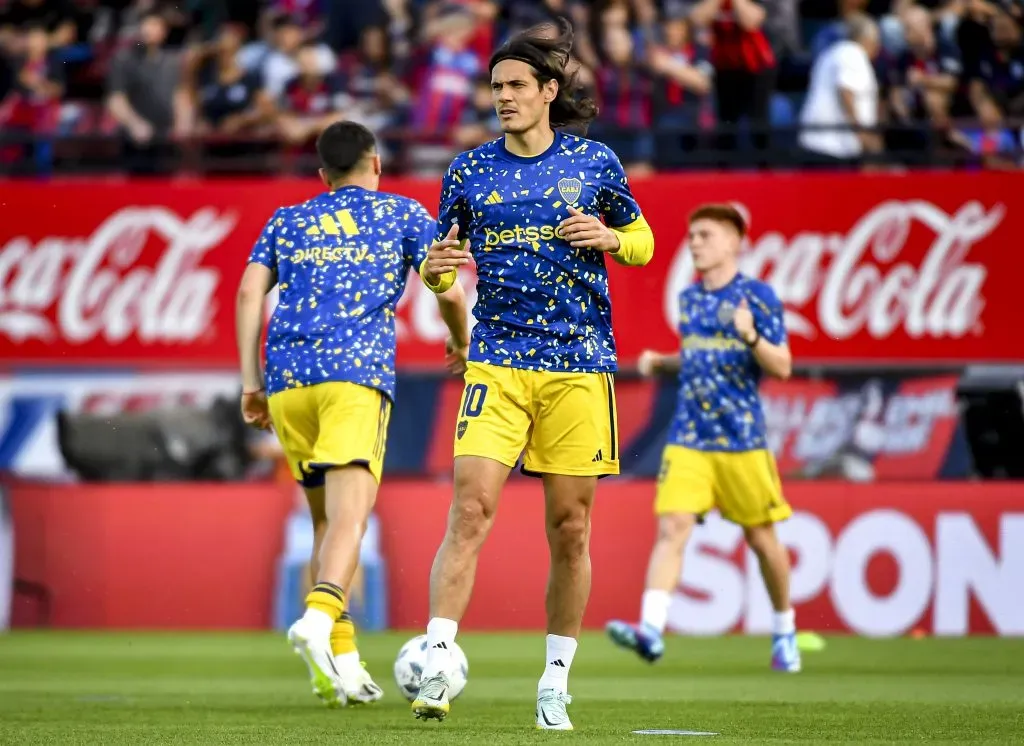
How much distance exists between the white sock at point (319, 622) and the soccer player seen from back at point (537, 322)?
548 millimetres

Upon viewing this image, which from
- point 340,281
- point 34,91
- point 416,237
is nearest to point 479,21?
point 34,91

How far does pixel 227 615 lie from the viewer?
1349cm

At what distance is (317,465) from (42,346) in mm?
7680

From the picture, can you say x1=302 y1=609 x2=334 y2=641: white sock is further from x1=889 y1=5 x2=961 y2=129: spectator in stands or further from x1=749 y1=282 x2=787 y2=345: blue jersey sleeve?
x1=889 y1=5 x2=961 y2=129: spectator in stands

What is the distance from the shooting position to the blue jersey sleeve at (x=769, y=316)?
374 inches

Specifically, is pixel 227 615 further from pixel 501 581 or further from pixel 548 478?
pixel 548 478

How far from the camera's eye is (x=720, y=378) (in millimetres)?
9703

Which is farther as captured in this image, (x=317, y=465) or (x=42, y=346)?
(x=42, y=346)

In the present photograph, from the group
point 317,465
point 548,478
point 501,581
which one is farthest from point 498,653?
point 548,478

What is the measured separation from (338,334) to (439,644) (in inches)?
68.1

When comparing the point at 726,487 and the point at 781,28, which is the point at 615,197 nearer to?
the point at 726,487

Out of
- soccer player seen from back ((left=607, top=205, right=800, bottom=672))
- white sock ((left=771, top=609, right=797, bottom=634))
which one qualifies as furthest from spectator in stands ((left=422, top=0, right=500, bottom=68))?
white sock ((left=771, top=609, right=797, bottom=634))

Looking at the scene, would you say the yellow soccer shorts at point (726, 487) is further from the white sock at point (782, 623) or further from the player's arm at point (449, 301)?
the player's arm at point (449, 301)

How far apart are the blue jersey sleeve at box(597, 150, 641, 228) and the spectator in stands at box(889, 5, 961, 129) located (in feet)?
29.6
